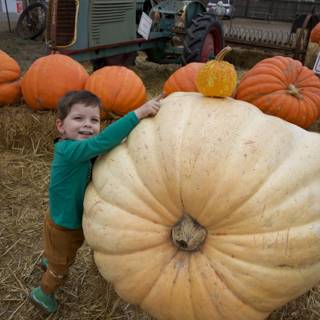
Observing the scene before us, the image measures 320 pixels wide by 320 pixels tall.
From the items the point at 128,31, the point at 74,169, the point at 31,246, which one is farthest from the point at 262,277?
the point at 128,31

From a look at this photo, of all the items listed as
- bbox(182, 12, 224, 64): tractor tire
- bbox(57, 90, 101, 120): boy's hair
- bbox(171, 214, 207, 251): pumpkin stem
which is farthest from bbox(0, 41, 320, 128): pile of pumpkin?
bbox(182, 12, 224, 64): tractor tire

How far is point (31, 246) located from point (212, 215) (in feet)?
5.79

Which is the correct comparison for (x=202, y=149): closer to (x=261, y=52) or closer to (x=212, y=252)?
(x=212, y=252)

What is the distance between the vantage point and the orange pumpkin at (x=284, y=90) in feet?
12.3

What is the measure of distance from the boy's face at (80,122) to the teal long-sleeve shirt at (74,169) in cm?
7

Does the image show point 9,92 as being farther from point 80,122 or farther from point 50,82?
point 80,122

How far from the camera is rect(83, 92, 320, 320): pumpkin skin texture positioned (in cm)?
147

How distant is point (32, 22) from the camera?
1063 centimetres

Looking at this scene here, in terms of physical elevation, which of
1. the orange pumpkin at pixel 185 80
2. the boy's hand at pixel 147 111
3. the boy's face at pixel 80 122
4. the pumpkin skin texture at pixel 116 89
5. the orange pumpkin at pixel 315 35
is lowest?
the orange pumpkin at pixel 315 35

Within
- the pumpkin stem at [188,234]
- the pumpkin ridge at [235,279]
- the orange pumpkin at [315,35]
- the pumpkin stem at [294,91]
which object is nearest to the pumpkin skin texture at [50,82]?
the pumpkin stem at [294,91]

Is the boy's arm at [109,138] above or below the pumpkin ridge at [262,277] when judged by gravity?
above

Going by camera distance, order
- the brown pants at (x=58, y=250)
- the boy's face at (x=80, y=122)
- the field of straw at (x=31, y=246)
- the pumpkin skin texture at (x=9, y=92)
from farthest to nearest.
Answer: the pumpkin skin texture at (x=9, y=92), the field of straw at (x=31, y=246), the brown pants at (x=58, y=250), the boy's face at (x=80, y=122)

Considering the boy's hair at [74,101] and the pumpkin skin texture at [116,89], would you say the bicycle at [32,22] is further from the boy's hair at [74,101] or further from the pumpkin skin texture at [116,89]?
the boy's hair at [74,101]

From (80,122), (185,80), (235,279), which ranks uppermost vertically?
(80,122)
